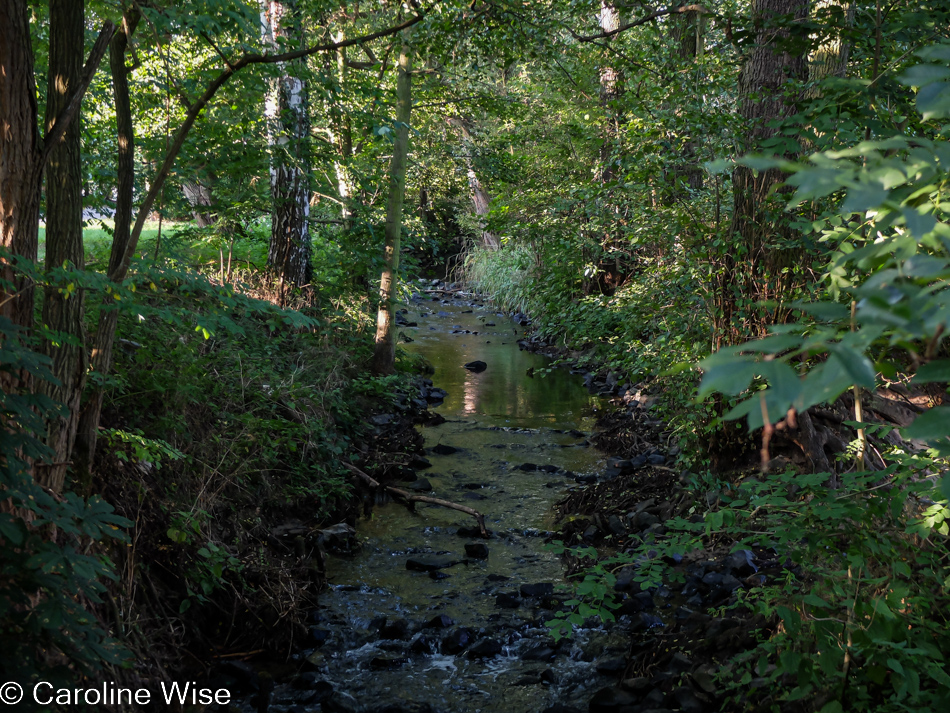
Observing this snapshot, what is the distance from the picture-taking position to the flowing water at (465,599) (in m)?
3.93

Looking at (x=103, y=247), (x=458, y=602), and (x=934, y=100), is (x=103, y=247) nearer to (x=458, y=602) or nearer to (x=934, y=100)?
(x=458, y=602)

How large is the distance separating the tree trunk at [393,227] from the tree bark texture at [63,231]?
205 inches

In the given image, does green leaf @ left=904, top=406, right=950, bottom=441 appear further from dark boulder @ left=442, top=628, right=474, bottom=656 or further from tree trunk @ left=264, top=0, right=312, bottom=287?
tree trunk @ left=264, top=0, right=312, bottom=287

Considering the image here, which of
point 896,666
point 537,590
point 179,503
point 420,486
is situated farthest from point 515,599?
point 896,666

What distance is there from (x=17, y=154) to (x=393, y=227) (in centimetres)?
588

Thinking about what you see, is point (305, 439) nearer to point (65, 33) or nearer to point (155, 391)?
point (155, 391)

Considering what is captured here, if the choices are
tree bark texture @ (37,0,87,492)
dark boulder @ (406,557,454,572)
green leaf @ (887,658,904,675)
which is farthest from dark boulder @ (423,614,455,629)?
green leaf @ (887,658,904,675)

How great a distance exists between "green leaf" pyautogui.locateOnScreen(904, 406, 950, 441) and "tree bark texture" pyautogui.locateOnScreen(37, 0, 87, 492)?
3.19m

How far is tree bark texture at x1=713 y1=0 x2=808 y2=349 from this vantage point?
16.9 feet

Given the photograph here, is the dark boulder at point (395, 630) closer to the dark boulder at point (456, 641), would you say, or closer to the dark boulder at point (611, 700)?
the dark boulder at point (456, 641)

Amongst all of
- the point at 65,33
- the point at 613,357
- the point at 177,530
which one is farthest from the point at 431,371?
the point at 65,33

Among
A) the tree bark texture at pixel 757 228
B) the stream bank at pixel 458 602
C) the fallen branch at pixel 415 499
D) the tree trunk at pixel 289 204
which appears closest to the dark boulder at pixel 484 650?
the stream bank at pixel 458 602

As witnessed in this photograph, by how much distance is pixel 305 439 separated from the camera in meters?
5.84

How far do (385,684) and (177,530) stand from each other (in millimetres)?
1442
